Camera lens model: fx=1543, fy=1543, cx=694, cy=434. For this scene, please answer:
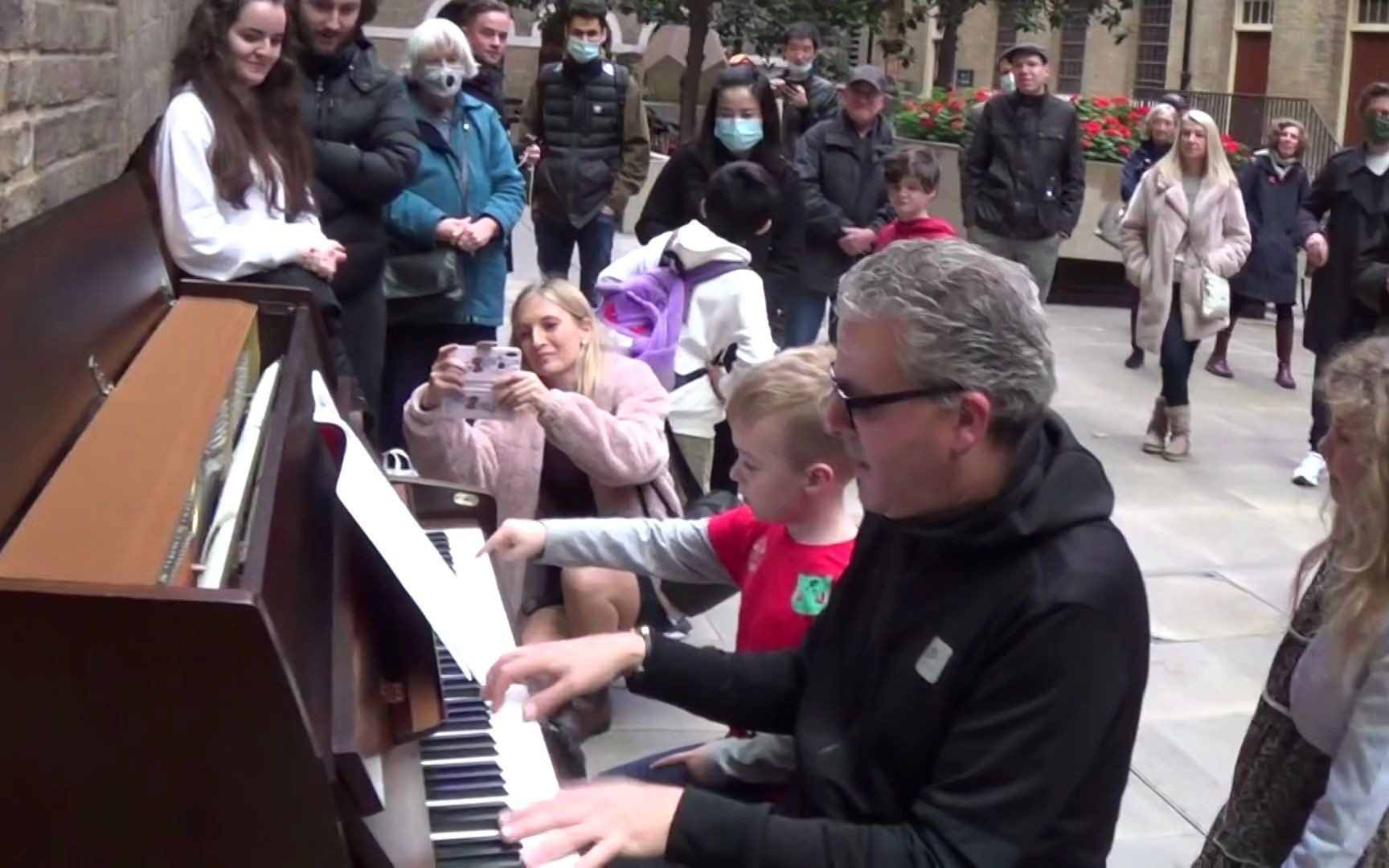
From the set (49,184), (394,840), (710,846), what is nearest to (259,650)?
(394,840)

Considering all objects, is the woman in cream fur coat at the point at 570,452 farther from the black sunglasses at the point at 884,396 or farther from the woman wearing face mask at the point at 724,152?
the woman wearing face mask at the point at 724,152

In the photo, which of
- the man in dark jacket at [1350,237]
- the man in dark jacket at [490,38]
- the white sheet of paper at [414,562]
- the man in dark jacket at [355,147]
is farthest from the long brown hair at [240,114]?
the man in dark jacket at [1350,237]

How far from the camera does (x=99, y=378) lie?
1940mm

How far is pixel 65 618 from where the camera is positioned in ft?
4.17

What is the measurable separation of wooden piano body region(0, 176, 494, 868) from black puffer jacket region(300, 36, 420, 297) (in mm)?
2324

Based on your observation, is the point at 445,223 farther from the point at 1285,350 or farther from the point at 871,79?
the point at 1285,350

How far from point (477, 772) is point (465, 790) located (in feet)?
0.13

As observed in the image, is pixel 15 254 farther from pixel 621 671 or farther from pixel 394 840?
pixel 621 671

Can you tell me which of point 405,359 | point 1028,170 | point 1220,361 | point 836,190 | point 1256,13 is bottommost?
point 1220,361

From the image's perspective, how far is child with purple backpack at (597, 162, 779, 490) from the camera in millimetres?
4539

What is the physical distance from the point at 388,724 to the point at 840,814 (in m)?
0.59

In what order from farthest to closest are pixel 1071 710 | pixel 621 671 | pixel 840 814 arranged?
pixel 621 671, pixel 840 814, pixel 1071 710

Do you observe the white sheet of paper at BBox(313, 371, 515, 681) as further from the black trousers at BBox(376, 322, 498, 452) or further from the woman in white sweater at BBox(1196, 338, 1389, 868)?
the black trousers at BBox(376, 322, 498, 452)

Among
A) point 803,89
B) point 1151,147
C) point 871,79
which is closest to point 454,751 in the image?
point 871,79
